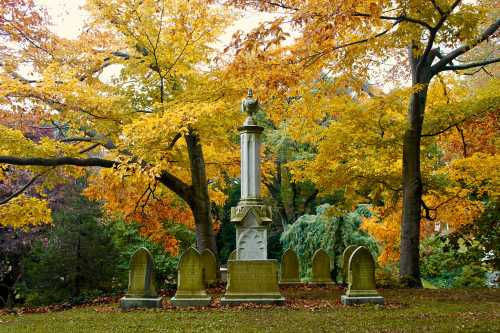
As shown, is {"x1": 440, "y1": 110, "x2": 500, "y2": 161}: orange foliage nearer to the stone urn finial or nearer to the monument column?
the stone urn finial

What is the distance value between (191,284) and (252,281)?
1180mm

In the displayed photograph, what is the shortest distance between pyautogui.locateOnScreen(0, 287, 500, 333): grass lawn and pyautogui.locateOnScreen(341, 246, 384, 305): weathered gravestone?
28 centimetres

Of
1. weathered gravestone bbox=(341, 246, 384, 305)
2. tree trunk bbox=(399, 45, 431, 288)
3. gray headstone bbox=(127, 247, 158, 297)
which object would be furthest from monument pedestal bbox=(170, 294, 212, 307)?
tree trunk bbox=(399, 45, 431, 288)

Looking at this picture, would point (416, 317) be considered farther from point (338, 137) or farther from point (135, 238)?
point (135, 238)

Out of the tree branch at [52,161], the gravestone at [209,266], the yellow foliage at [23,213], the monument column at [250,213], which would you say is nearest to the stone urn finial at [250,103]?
the monument column at [250,213]

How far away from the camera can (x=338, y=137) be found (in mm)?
13438

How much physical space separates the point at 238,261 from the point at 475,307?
14.1 feet

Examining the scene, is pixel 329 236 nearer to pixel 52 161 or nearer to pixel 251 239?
pixel 251 239

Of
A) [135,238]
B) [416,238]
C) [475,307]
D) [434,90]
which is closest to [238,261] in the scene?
[475,307]

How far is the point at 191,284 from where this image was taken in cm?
1015

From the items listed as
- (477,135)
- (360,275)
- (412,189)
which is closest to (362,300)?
(360,275)

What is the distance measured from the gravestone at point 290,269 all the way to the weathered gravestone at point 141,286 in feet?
17.0

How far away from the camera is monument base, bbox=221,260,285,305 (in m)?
10.0

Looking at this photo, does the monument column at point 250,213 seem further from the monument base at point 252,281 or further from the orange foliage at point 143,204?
the orange foliage at point 143,204
